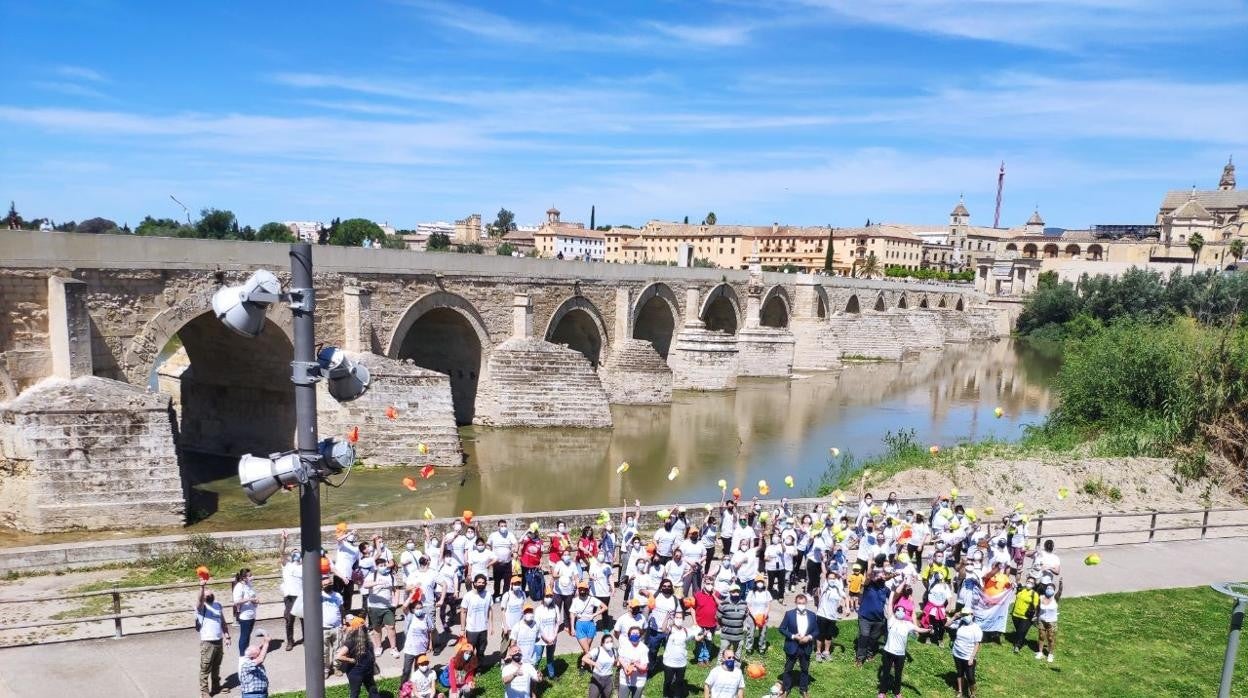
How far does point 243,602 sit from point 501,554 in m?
2.65

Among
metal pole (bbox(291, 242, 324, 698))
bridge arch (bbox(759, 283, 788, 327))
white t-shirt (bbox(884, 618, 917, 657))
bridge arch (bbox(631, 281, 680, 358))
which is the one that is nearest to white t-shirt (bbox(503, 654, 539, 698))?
metal pole (bbox(291, 242, 324, 698))

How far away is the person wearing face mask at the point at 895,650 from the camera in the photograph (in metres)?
7.11

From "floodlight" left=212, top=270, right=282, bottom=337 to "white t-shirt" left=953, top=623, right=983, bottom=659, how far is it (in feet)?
21.3

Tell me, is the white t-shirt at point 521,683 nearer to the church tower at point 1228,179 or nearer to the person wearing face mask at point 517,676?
the person wearing face mask at point 517,676

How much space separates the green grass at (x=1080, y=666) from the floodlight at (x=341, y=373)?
156 inches

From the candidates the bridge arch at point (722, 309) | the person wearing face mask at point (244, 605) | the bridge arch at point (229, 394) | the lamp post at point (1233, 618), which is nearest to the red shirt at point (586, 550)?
the person wearing face mask at point (244, 605)

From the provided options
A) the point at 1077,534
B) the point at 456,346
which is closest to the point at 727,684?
A: the point at 1077,534

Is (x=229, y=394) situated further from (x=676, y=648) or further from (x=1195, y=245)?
(x=1195, y=245)

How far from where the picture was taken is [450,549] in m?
8.52

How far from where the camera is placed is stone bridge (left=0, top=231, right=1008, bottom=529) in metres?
12.6

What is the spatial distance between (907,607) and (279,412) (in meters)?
15.8

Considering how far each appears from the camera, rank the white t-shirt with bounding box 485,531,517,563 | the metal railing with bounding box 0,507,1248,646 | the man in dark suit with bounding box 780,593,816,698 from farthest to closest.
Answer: the white t-shirt with bounding box 485,531,517,563, the metal railing with bounding box 0,507,1248,646, the man in dark suit with bounding box 780,593,816,698

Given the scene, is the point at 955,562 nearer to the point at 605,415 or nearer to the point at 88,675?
the point at 88,675

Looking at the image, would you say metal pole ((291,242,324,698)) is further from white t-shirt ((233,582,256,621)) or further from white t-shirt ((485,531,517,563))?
white t-shirt ((485,531,517,563))
